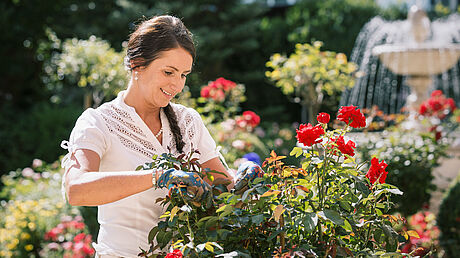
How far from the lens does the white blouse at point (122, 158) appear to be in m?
1.52

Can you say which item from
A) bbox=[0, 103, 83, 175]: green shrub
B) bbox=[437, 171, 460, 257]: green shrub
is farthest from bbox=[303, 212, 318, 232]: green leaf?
bbox=[0, 103, 83, 175]: green shrub

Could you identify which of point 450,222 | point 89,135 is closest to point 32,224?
point 89,135

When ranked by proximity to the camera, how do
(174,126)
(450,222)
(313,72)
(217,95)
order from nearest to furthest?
(174,126), (450,222), (313,72), (217,95)

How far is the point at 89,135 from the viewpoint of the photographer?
1.48 metres

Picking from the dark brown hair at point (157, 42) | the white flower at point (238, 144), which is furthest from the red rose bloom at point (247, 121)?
the dark brown hair at point (157, 42)

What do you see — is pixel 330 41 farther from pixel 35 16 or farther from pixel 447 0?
pixel 35 16

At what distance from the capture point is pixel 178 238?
1332 millimetres

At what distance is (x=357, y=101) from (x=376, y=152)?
4910 mm

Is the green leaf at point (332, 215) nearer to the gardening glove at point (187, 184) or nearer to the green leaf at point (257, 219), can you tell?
the green leaf at point (257, 219)

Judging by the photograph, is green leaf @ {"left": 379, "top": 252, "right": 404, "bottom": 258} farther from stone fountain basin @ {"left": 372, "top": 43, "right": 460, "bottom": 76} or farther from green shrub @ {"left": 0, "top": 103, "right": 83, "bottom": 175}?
green shrub @ {"left": 0, "top": 103, "right": 83, "bottom": 175}

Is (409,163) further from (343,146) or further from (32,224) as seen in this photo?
(32,224)

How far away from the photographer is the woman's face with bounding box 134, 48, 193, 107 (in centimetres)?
158

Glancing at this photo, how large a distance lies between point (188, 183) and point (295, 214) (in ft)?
0.91

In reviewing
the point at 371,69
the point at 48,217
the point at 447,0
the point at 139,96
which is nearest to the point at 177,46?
the point at 139,96
